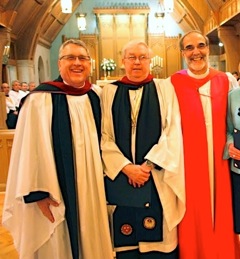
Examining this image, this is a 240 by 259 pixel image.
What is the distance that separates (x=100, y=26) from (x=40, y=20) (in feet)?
12.9

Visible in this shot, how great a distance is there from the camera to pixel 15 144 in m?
2.05

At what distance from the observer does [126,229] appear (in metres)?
2.17

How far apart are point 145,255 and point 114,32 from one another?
12.7 metres

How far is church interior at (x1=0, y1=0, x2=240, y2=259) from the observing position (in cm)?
951

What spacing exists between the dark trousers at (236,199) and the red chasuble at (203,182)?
0.04 m

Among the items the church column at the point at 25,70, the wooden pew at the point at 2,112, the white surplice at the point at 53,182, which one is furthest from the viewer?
the church column at the point at 25,70

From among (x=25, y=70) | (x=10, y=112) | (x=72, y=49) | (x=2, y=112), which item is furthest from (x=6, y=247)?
(x=25, y=70)

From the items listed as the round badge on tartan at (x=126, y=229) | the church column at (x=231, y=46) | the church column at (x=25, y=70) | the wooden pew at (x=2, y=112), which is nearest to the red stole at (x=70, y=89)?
the round badge on tartan at (x=126, y=229)

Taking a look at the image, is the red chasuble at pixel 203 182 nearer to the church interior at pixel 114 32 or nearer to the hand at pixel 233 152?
the hand at pixel 233 152

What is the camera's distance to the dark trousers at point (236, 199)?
2156 millimetres

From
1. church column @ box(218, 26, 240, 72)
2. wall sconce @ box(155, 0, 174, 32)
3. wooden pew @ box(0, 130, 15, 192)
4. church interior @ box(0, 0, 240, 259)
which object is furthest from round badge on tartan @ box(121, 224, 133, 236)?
church column @ box(218, 26, 240, 72)

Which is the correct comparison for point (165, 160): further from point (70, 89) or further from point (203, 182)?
point (70, 89)

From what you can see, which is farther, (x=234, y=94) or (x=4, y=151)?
(x=4, y=151)

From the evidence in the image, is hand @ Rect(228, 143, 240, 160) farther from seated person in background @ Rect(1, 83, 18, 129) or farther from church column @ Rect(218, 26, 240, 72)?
church column @ Rect(218, 26, 240, 72)
